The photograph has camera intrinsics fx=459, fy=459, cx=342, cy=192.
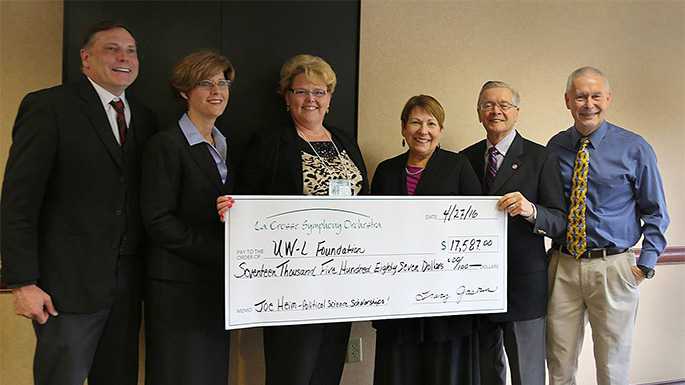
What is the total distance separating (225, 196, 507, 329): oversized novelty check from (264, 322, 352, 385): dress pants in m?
0.16

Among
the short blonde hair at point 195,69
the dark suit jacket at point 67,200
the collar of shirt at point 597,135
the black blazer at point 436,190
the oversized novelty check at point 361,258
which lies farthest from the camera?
the collar of shirt at point 597,135

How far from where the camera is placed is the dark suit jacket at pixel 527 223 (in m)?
1.94

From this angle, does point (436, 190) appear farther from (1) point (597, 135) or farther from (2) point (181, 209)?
(2) point (181, 209)

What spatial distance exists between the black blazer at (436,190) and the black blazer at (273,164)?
23 centimetres

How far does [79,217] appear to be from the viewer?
1623mm

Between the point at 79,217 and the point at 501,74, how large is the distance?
2260 millimetres

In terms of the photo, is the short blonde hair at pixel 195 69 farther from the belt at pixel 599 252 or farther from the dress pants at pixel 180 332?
the belt at pixel 599 252

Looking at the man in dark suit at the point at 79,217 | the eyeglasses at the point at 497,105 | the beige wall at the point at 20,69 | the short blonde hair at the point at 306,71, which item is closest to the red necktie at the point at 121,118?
the man in dark suit at the point at 79,217

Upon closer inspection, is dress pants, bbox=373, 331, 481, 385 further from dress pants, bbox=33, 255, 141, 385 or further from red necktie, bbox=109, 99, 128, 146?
red necktie, bbox=109, 99, 128, 146

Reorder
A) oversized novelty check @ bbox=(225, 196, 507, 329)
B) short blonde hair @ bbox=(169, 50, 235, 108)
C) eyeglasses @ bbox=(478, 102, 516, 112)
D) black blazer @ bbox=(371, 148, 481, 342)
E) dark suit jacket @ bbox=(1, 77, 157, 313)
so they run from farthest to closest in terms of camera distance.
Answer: eyeglasses @ bbox=(478, 102, 516, 112) → black blazer @ bbox=(371, 148, 481, 342) → short blonde hair @ bbox=(169, 50, 235, 108) → oversized novelty check @ bbox=(225, 196, 507, 329) → dark suit jacket @ bbox=(1, 77, 157, 313)

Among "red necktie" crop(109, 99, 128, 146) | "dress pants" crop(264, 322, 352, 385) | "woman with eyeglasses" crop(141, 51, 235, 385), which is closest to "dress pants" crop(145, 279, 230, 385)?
"woman with eyeglasses" crop(141, 51, 235, 385)

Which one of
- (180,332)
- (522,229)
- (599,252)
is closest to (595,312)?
(599,252)

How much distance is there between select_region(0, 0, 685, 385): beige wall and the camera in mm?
1948

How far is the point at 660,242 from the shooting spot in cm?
208
